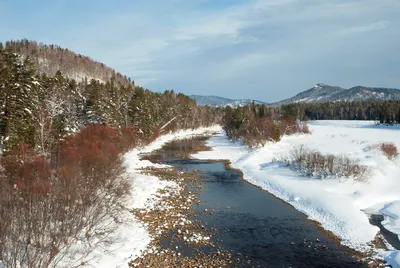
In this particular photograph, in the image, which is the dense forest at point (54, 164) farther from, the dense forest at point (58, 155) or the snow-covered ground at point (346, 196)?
the snow-covered ground at point (346, 196)

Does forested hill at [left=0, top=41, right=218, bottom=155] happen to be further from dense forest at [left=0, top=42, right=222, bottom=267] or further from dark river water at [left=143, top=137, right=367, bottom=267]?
dark river water at [left=143, top=137, right=367, bottom=267]

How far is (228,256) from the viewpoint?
50.2 ft

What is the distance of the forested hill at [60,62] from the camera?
14962 centimetres

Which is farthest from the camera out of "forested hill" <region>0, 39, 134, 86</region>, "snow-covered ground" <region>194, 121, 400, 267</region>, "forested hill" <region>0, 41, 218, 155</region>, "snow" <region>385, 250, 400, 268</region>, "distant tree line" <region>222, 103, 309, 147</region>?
"forested hill" <region>0, 39, 134, 86</region>

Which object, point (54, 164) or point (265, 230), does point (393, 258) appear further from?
point (54, 164)

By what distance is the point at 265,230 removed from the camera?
746 inches

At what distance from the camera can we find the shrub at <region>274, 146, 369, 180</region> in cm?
2914

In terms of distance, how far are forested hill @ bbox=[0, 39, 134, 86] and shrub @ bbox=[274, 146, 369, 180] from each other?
130451mm

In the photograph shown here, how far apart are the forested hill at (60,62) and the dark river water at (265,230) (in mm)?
134116

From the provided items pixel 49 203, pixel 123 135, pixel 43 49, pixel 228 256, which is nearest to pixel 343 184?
pixel 228 256

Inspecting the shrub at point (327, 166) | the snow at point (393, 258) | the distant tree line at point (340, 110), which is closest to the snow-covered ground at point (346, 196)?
the snow at point (393, 258)

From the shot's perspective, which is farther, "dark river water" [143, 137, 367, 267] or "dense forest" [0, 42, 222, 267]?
"dark river water" [143, 137, 367, 267]

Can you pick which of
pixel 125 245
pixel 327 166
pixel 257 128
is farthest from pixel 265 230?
pixel 257 128

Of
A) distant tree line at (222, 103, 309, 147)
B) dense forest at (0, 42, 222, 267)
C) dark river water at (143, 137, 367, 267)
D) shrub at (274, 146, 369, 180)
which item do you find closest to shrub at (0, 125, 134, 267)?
dense forest at (0, 42, 222, 267)
